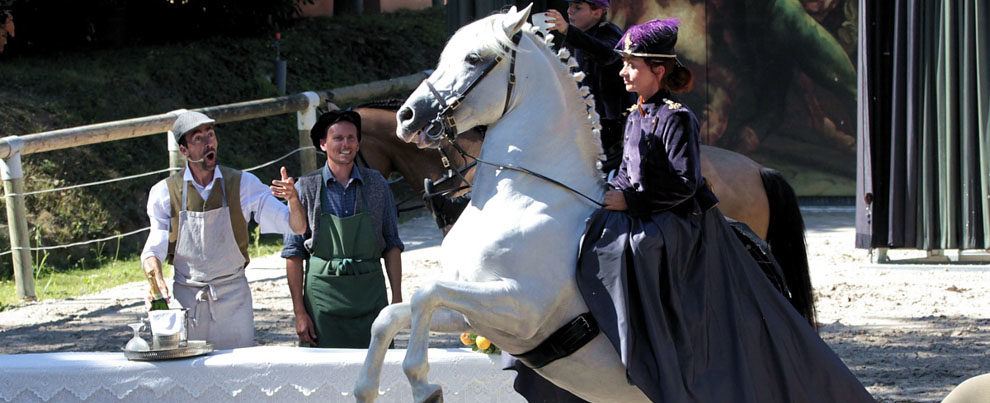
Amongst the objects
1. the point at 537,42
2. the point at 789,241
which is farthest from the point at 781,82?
the point at 537,42

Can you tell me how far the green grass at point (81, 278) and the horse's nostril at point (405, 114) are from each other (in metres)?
5.15

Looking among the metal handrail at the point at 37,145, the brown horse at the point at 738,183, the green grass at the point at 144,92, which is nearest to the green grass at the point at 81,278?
the green grass at the point at 144,92

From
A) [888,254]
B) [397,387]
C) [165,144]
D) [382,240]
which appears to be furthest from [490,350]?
[165,144]

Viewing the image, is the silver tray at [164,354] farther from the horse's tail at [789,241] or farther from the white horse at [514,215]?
the horse's tail at [789,241]

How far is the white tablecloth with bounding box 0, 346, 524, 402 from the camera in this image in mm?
3992

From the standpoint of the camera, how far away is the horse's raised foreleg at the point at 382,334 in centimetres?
320

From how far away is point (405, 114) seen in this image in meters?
3.40

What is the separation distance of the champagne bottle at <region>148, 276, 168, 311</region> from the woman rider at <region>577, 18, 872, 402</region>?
1.77m

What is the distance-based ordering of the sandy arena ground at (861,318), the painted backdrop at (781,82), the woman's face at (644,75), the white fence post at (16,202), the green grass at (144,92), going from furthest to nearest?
1. the painted backdrop at (781,82)
2. the green grass at (144,92)
3. the white fence post at (16,202)
4. the sandy arena ground at (861,318)
5. the woman's face at (644,75)

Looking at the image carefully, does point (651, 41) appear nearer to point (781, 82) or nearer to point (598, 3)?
point (598, 3)

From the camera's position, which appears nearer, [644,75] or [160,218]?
[644,75]

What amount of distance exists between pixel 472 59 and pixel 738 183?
2.75 meters

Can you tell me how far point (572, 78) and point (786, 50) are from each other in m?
9.70

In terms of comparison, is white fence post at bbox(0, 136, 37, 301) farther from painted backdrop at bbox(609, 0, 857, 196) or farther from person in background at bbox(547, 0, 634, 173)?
painted backdrop at bbox(609, 0, 857, 196)
